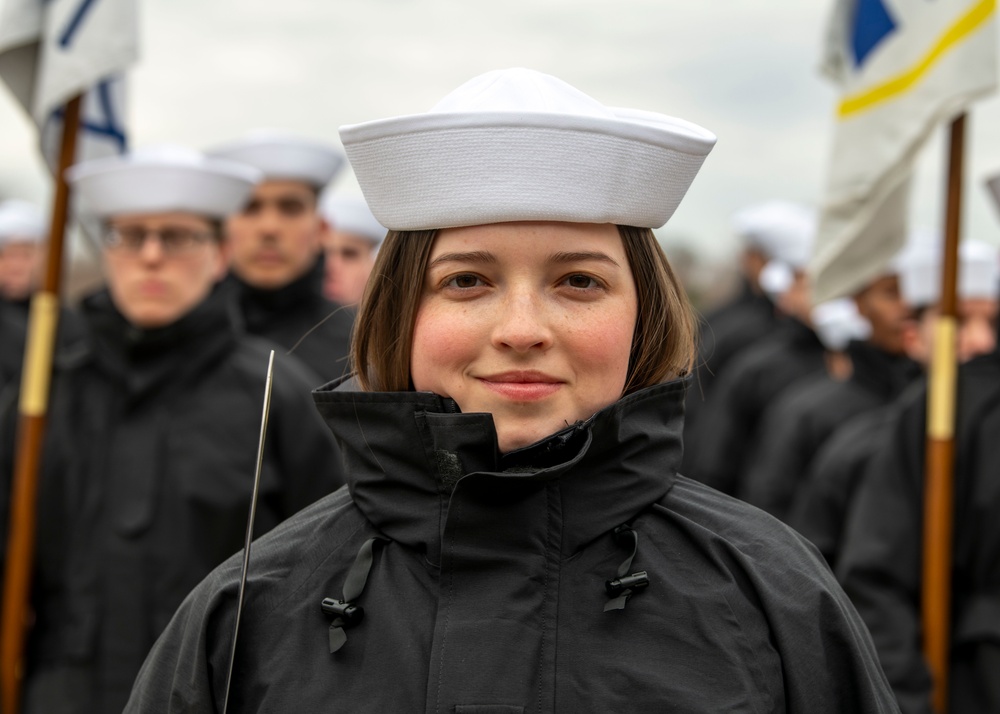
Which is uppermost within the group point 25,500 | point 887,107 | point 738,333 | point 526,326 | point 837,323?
point 887,107

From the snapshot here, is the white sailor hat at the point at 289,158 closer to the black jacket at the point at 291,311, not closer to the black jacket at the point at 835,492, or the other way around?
the black jacket at the point at 291,311

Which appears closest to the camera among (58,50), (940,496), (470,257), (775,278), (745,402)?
(470,257)

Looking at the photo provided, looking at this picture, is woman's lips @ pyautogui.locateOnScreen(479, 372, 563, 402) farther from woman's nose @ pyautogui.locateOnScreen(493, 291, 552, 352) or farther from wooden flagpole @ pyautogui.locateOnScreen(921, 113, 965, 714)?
wooden flagpole @ pyautogui.locateOnScreen(921, 113, 965, 714)

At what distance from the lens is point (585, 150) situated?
7.63 feet

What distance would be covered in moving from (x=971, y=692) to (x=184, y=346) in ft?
8.85

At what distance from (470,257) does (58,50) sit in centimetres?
353

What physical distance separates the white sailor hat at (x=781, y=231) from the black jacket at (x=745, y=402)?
1300 mm

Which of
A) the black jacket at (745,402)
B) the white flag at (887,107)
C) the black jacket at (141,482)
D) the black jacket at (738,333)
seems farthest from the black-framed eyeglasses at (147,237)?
the black jacket at (738,333)

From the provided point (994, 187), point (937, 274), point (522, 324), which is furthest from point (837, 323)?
point (522, 324)

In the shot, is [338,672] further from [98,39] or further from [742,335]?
[742,335]

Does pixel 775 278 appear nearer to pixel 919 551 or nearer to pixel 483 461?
pixel 919 551

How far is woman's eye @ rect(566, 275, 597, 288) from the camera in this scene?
2336mm

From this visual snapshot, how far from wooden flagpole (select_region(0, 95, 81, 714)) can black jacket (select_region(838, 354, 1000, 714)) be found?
8.48 ft

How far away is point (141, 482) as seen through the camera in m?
4.71
